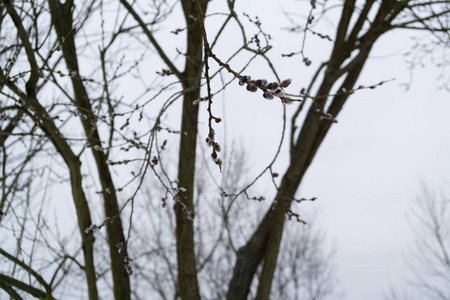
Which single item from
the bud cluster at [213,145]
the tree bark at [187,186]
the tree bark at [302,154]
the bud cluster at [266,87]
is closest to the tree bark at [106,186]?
the tree bark at [187,186]

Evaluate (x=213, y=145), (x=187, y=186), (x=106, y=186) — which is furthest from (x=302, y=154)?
(x=213, y=145)

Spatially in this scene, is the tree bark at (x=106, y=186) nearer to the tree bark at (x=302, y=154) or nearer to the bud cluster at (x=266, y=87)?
the tree bark at (x=302, y=154)

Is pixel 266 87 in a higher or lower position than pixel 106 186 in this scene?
lower

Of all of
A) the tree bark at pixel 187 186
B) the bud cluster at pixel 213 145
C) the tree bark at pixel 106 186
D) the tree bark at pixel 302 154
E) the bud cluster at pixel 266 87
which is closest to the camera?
the bud cluster at pixel 266 87

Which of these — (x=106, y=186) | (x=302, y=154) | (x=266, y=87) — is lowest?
(x=266, y=87)

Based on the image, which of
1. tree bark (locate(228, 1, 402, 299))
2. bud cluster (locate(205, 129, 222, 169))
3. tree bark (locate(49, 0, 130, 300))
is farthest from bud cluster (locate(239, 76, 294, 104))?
tree bark (locate(228, 1, 402, 299))

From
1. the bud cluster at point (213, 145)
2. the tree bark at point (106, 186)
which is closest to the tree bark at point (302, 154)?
the tree bark at point (106, 186)

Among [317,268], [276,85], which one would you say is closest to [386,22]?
[276,85]

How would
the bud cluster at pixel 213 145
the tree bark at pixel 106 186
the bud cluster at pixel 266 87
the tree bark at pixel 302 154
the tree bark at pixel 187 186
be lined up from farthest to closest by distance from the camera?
the tree bark at pixel 302 154 < the tree bark at pixel 187 186 < the tree bark at pixel 106 186 < the bud cluster at pixel 213 145 < the bud cluster at pixel 266 87

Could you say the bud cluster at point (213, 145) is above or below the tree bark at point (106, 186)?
below

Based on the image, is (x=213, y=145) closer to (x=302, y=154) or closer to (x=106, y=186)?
(x=106, y=186)

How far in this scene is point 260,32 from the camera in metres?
3.04

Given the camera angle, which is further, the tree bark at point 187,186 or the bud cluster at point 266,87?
the tree bark at point 187,186

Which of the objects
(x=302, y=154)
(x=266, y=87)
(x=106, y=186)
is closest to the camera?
(x=266, y=87)
